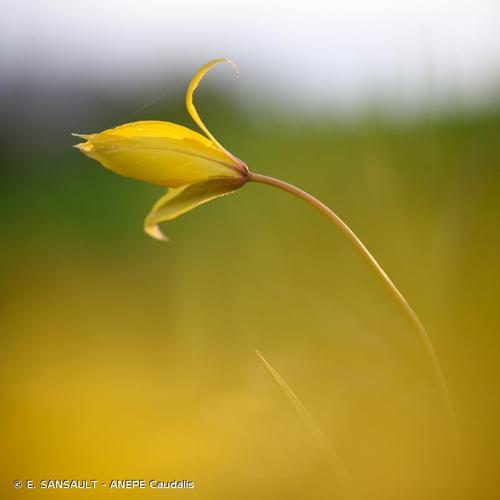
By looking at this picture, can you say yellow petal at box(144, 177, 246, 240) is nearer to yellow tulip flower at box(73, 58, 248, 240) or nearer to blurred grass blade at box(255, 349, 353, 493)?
yellow tulip flower at box(73, 58, 248, 240)

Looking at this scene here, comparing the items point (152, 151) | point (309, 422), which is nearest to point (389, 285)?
point (309, 422)

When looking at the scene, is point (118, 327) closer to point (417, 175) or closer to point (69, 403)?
point (69, 403)

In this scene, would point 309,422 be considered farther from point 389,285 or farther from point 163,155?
point 163,155

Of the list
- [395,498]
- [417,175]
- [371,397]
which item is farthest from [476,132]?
[395,498]

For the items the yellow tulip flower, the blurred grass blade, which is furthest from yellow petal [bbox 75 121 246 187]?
the blurred grass blade

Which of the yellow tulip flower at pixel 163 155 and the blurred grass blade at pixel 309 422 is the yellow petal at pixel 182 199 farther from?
the blurred grass blade at pixel 309 422

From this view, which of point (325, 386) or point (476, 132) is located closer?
point (325, 386)

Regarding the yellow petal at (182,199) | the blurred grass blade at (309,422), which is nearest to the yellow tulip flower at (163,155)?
the yellow petal at (182,199)
